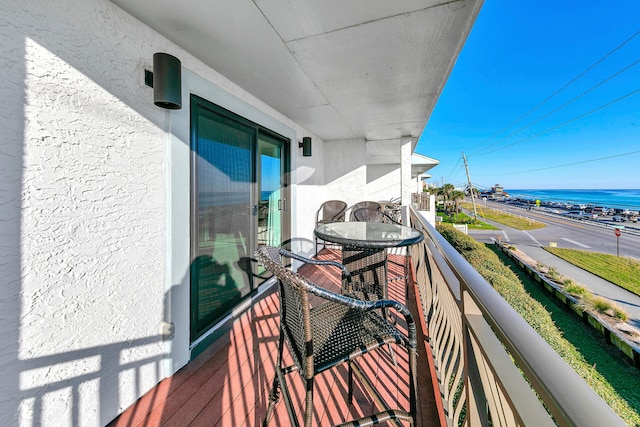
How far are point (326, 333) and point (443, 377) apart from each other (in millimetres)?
823

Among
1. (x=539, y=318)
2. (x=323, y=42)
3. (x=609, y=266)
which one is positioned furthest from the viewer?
(x=609, y=266)

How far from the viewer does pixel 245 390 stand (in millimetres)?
1664

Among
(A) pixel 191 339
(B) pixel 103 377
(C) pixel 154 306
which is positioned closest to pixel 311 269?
(A) pixel 191 339

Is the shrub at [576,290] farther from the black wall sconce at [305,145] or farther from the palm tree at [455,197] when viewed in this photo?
the palm tree at [455,197]

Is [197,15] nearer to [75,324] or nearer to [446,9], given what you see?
[446,9]

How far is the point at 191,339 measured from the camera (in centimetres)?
198

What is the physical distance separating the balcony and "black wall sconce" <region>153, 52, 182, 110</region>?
188cm

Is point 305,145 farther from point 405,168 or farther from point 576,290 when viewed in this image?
point 576,290

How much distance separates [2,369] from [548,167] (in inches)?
2882

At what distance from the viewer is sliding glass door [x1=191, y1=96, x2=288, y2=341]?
2051 millimetres

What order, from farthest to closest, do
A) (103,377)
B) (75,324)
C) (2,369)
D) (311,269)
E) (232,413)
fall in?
(311,269), (232,413), (103,377), (75,324), (2,369)

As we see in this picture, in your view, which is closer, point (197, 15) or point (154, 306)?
point (197, 15)

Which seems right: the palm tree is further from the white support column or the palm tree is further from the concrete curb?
the white support column

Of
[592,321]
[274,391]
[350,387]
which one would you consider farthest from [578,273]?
[274,391]
